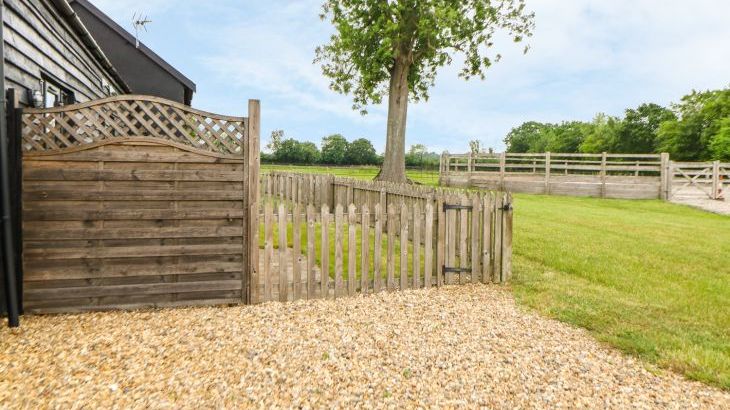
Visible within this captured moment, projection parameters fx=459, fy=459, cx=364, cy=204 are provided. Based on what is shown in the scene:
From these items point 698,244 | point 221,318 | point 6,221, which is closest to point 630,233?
point 698,244

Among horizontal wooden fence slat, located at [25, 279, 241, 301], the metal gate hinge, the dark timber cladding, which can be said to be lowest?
horizontal wooden fence slat, located at [25, 279, 241, 301]

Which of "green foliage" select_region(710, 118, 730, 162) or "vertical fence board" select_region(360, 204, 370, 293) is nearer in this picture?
"vertical fence board" select_region(360, 204, 370, 293)

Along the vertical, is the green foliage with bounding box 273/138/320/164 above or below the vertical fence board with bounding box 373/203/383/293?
above

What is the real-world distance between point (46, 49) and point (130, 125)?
120 inches

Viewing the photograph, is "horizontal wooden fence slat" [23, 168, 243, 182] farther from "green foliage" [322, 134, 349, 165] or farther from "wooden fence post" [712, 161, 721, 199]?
"green foliage" [322, 134, 349, 165]

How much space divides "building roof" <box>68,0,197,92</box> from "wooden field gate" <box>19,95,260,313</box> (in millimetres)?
15374

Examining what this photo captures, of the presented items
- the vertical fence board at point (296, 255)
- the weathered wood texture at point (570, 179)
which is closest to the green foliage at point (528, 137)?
the weathered wood texture at point (570, 179)

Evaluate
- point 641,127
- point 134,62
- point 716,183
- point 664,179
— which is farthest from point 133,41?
point 641,127

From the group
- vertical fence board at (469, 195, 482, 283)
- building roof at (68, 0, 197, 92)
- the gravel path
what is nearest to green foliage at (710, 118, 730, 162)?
building roof at (68, 0, 197, 92)

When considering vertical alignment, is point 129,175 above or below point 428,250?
above

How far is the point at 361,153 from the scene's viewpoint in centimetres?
9912

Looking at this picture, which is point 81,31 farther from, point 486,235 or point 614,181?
point 614,181

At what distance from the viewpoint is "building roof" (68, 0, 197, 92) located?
17.8m

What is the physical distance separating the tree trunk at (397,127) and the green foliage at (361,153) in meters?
69.9
